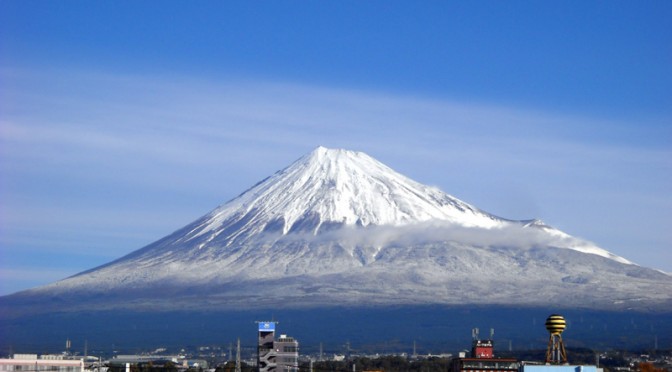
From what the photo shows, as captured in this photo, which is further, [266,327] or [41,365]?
[266,327]

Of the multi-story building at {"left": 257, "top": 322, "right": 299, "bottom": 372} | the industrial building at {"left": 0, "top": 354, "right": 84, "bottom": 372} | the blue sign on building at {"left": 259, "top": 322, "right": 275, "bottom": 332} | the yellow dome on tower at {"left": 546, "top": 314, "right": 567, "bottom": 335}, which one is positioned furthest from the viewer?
the blue sign on building at {"left": 259, "top": 322, "right": 275, "bottom": 332}

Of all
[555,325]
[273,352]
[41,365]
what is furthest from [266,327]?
[555,325]

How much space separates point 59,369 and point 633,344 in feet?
341

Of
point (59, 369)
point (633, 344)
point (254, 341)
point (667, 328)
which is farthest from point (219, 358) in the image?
point (59, 369)

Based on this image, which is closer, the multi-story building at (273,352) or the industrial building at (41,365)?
the industrial building at (41,365)

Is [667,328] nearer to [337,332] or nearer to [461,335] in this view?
[461,335]

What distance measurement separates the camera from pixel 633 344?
611ft

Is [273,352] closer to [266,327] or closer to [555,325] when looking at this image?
[266,327]

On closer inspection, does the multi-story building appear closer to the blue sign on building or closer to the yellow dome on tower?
the blue sign on building

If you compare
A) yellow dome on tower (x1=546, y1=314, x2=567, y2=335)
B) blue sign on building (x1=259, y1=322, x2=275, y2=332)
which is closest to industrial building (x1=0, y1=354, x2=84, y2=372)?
blue sign on building (x1=259, y1=322, x2=275, y2=332)

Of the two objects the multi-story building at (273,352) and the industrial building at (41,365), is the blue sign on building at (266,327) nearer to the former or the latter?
the multi-story building at (273,352)

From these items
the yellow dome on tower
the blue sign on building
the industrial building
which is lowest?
the industrial building

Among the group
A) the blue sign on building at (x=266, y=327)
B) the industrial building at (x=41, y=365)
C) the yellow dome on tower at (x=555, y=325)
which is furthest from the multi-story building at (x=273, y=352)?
the yellow dome on tower at (x=555, y=325)

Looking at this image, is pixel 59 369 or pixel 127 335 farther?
pixel 127 335
